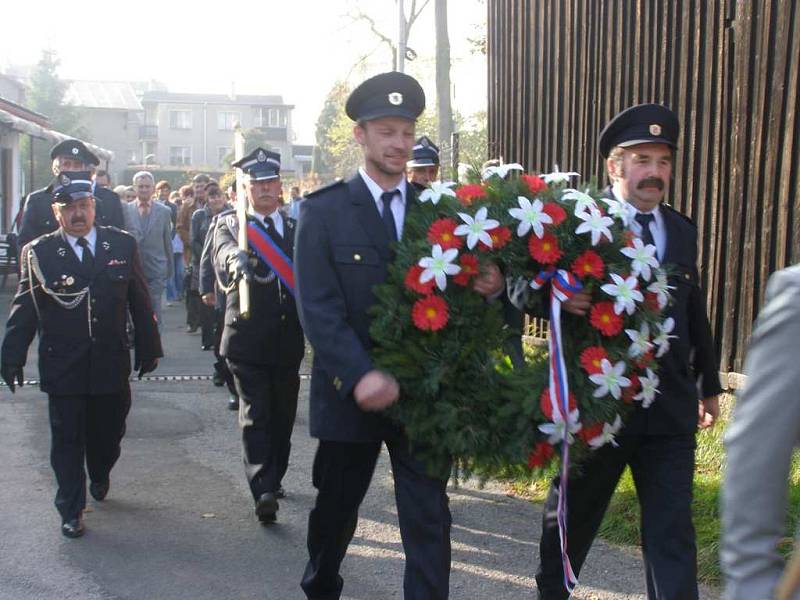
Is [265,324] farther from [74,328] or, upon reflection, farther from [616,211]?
[616,211]

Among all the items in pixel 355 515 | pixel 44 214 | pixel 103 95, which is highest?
pixel 103 95

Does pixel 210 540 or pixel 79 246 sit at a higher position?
pixel 79 246

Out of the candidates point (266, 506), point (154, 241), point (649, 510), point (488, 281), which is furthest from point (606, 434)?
point (154, 241)

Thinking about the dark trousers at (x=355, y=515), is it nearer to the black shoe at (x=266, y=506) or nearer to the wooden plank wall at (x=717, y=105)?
the black shoe at (x=266, y=506)

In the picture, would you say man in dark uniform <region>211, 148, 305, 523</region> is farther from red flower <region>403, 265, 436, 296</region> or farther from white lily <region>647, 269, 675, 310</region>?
white lily <region>647, 269, 675, 310</region>

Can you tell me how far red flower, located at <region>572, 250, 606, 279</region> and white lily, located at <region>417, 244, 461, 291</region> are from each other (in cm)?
46

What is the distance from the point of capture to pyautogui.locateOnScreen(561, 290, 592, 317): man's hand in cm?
405

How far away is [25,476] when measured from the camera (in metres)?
7.35

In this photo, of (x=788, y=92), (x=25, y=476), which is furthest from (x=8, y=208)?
(x=788, y=92)

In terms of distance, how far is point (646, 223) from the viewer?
4.43m

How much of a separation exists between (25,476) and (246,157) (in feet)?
8.75

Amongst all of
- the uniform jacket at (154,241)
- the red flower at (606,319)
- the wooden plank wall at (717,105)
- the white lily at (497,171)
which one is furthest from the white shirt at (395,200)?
the uniform jacket at (154,241)

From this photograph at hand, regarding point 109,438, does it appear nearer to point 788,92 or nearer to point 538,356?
point 538,356

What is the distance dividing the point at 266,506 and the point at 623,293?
3018 millimetres
